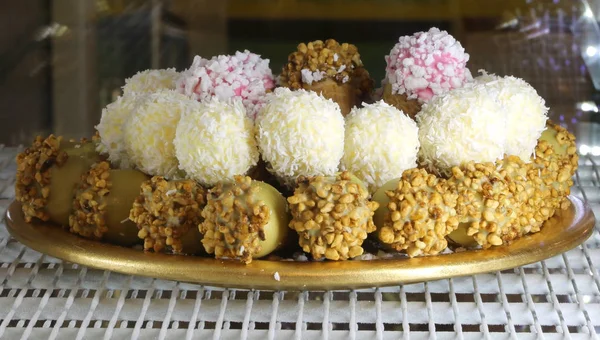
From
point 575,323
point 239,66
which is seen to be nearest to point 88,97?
point 239,66

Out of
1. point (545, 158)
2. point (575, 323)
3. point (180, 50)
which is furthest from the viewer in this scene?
point (180, 50)

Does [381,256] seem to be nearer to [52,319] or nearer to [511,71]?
[52,319]

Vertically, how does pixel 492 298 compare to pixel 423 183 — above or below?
below

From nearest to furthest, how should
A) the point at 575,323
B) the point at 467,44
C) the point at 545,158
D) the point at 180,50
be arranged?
the point at 575,323 < the point at 545,158 < the point at 467,44 < the point at 180,50

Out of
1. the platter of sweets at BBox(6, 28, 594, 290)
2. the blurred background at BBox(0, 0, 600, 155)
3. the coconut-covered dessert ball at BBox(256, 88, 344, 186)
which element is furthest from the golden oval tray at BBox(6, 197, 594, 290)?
the blurred background at BBox(0, 0, 600, 155)

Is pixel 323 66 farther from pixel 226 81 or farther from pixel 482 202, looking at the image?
pixel 482 202

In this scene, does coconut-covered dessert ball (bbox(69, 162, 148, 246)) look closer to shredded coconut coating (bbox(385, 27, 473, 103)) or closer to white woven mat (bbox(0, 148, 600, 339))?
white woven mat (bbox(0, 148, 600, 339))
